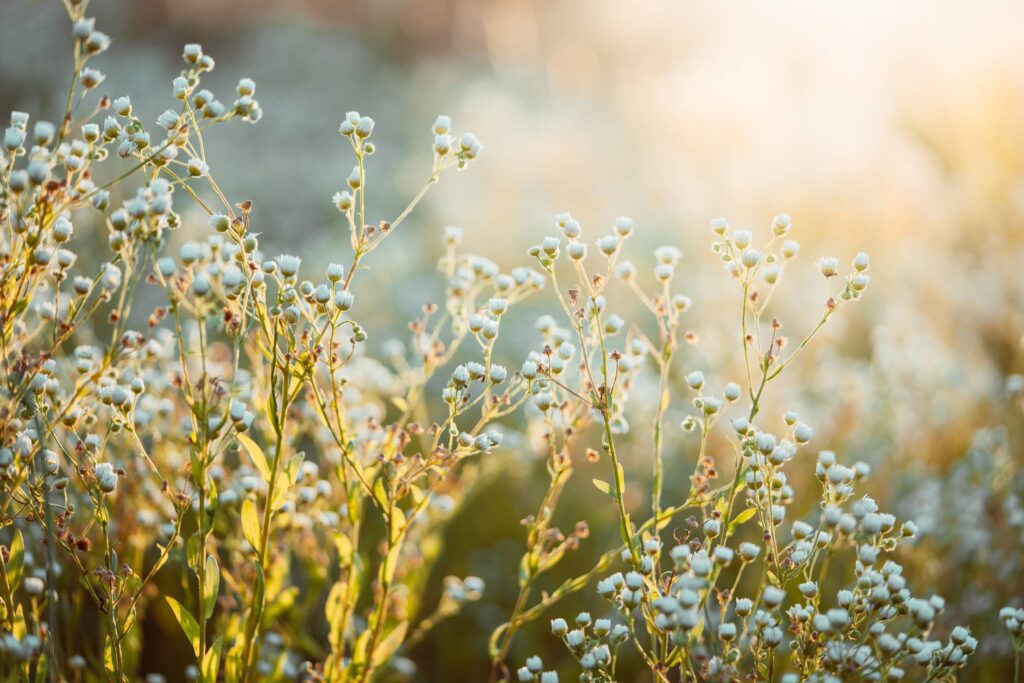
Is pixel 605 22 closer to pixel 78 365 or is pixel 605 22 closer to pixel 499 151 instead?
pixel 499 151

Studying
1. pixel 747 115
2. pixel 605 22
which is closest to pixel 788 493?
pixel 747 115

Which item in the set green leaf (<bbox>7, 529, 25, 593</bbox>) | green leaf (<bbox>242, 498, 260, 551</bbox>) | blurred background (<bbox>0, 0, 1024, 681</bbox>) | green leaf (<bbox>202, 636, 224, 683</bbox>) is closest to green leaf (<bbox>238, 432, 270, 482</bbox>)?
green leaf (<bbox>242, 498, 260, 551</bbox>)

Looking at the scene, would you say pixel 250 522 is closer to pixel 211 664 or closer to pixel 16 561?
pixel 211 664

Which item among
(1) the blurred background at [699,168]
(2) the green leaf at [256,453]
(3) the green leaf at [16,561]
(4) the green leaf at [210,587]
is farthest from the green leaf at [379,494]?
(1) the blurred background at [699,168]

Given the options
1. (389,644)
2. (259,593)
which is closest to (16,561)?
(259,593)

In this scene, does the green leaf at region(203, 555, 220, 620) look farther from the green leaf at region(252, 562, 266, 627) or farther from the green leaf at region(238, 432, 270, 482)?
the green leaf at region(238, 432, 270, 482)
